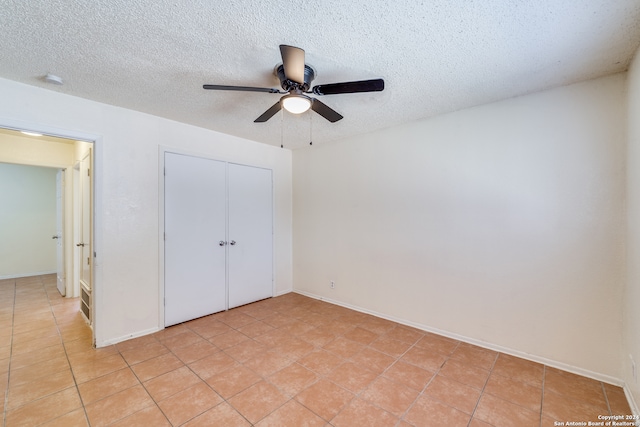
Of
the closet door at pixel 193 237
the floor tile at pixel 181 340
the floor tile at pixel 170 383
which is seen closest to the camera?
the floor tile at pixel 170 383

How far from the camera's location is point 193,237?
3.31 metres

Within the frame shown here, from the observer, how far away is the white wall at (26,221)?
17.1ft

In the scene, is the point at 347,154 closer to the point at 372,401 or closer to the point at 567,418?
the point at 372,401

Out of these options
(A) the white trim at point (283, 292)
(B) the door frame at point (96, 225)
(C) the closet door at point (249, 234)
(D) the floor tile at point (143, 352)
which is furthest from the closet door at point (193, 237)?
(A) the white trim at point (283, 292)

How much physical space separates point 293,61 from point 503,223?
7.76 feet

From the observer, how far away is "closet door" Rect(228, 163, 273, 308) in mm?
3717

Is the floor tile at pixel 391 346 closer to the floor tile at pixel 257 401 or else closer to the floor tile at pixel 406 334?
the floor tile at pixel 406 334

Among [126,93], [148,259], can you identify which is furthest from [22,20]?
[148,259]

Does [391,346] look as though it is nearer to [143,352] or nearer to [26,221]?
[143,352]

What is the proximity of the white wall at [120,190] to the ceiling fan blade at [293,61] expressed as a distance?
214 cm

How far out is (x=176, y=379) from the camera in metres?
2.10

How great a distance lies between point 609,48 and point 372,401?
2.90 meters

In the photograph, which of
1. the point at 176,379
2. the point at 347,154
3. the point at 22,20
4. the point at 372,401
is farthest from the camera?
the point at 347,154

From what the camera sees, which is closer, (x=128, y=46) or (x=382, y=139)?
(x=128, y=46)
